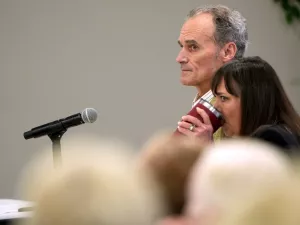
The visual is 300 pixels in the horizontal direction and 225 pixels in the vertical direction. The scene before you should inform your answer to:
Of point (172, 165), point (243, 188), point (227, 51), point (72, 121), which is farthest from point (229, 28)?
point (243, 188)

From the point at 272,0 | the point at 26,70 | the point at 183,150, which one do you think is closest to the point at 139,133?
the point at 26,70

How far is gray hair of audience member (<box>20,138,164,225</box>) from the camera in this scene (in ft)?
2.04

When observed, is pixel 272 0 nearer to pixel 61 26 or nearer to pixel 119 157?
pixel 61 26

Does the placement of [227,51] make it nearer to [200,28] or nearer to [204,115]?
[200,28]

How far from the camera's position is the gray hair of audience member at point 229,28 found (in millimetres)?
2525

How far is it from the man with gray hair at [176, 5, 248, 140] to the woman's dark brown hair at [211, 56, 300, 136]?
38cm

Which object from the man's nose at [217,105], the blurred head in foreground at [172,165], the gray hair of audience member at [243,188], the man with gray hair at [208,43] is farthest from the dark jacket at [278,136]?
the gray hair of audience member at [243,188]

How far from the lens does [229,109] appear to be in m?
1.99

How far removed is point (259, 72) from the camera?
6.77ft

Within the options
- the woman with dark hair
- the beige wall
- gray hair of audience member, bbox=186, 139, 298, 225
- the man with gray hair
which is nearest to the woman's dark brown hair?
the woman with dark hair

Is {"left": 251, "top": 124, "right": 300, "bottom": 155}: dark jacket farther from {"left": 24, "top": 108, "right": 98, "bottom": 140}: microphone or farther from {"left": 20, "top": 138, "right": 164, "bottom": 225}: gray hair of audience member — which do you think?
{"left": 20, "top": 138, "right": 164, "bottom": 225}: gray hair of audience member

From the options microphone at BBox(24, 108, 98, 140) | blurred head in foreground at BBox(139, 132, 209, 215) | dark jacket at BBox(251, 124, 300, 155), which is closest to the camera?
blurred head in foreground at BBox(139, 132, 209, 215)

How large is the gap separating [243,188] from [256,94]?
143 cm

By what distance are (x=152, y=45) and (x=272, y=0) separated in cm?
103
